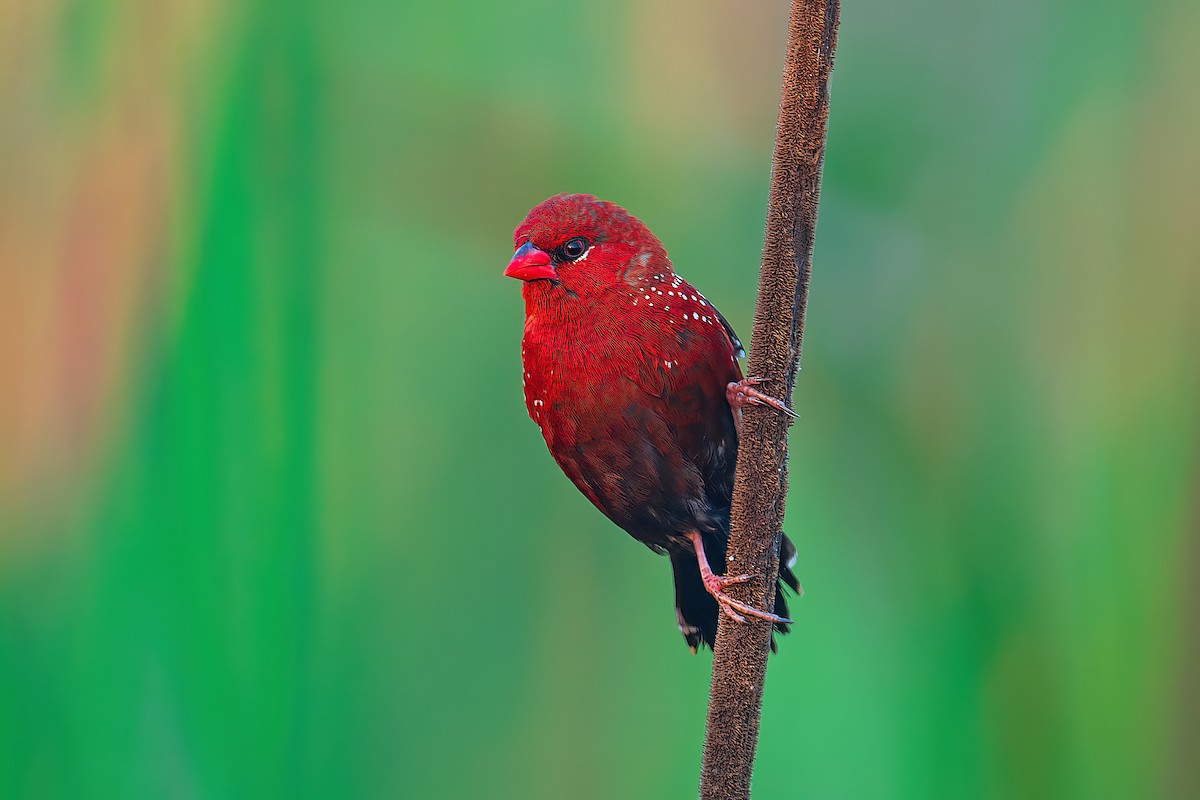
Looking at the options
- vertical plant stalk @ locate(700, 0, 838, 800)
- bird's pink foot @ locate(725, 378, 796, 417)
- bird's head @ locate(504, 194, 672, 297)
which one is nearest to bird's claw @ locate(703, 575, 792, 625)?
vertical plant stalk @ locate(700, 0, 838, 800)

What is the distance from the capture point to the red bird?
1158mm

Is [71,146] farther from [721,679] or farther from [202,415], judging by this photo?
[721,679]

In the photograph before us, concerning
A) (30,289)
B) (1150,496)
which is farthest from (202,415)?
(1150,496)

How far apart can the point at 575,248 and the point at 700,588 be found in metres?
0.45

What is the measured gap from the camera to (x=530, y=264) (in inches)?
44.3

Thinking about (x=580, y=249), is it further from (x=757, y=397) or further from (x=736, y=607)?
(x=736, y=607)

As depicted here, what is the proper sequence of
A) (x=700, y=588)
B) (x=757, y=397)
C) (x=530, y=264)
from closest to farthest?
(x=757, y=397) → (x=530, y=264) → (x=700, y=588)

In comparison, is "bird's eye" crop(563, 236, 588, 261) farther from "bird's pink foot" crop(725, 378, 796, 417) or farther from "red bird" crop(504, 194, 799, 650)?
"bird's pink foot" crop(725, 378, 796, 417)

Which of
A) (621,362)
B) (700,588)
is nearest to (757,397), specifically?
(621,362)

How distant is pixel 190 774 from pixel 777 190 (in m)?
1.31

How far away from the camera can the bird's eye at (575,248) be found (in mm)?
1155

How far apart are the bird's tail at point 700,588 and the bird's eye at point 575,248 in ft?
1.28

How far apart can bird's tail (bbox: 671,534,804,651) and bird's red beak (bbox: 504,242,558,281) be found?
0.40 m

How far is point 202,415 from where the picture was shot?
1760mm
